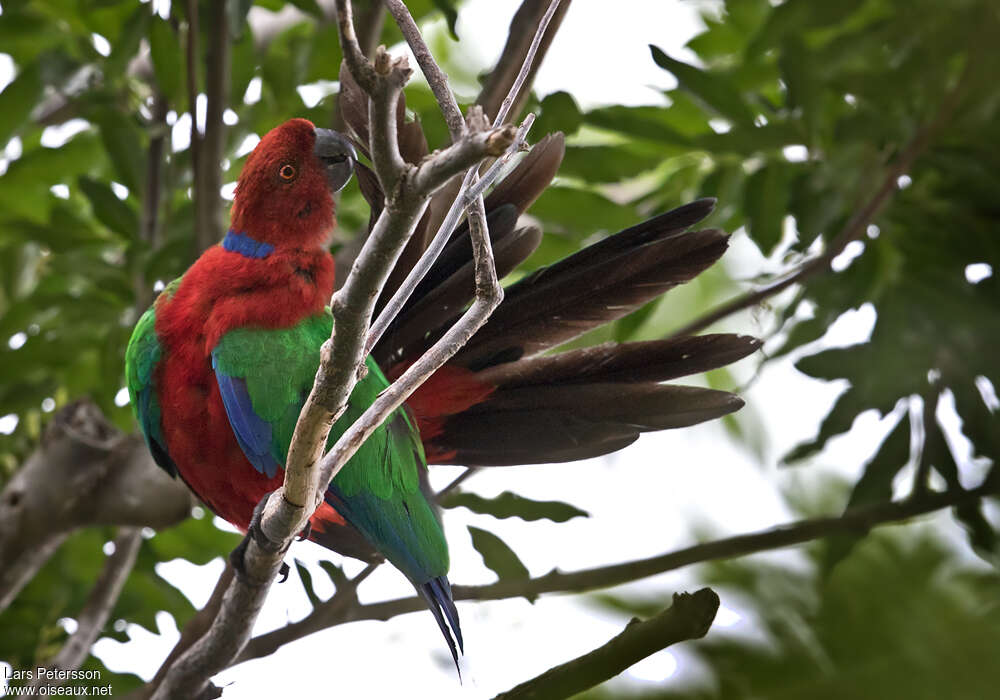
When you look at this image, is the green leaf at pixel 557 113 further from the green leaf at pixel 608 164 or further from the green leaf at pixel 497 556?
the green leaf at pixel 497 556

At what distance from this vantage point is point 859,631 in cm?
45

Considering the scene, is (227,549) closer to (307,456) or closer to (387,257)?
(307,456)

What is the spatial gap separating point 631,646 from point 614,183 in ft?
5.81

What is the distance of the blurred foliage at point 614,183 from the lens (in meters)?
2.01

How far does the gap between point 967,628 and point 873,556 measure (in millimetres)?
87

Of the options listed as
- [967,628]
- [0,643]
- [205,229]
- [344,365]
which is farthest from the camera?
[0,643]

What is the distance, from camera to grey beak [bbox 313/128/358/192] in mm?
1694

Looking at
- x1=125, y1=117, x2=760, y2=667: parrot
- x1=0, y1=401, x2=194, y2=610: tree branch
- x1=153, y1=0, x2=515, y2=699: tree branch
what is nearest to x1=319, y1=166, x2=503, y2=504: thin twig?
x1=153, y1=0, x2=515, y2=699: tree branch

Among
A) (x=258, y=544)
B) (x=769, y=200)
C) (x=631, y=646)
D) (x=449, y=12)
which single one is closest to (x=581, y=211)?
(x=769, y=200)

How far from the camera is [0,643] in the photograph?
254 centimetres

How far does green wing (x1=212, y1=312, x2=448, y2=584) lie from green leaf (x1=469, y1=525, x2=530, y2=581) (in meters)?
0.33

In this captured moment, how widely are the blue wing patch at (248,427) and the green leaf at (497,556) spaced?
54 centimetres

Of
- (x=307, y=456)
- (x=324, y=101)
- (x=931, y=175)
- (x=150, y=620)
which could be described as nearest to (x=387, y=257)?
(x=307, y=456)

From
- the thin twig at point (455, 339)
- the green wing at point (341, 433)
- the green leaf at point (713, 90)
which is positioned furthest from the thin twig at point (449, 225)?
the green leaf at point (713, 90)
